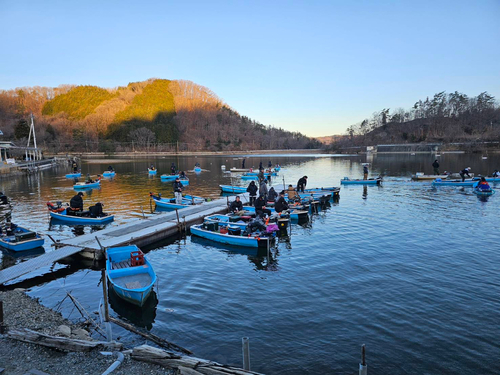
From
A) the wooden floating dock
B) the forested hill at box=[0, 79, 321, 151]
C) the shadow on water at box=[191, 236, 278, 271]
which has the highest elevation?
the forested hill at box=[0, 79, 321, 151]

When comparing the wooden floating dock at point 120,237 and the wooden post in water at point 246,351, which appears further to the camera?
the wooden floating dock at point 120,237

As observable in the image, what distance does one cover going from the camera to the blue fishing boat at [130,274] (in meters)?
10.7

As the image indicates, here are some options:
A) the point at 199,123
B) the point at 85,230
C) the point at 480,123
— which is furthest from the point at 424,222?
the point at 199,123

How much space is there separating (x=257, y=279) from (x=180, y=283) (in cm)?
309

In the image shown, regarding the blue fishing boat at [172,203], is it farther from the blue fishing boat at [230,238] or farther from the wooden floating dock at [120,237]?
the blue fishing boat at [230,238]

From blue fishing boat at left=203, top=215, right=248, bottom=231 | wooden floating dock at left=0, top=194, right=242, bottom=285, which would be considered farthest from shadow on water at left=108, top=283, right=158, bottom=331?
blue fishing boat at left=203, top=215, right=248, bottom=231

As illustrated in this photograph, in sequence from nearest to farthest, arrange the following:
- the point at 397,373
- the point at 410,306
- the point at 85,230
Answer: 1. the point at 397,373
2. the point at 410,306
3. the point at 85,230

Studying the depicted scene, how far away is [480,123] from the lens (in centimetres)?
13250

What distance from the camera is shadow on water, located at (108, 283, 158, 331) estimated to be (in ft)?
33.7

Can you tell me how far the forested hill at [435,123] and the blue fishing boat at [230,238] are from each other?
5037 inches

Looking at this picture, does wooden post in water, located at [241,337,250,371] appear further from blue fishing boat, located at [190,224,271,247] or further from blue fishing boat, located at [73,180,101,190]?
blue fishing boat, located at [73,180,101,190]

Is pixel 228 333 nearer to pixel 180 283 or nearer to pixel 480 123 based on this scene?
pixel 180 283

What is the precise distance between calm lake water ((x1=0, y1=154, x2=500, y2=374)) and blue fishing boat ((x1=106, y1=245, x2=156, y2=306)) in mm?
572

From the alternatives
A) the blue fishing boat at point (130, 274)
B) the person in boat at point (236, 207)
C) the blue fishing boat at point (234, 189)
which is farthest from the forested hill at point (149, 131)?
the blue fishing boat at point (130, 274)
